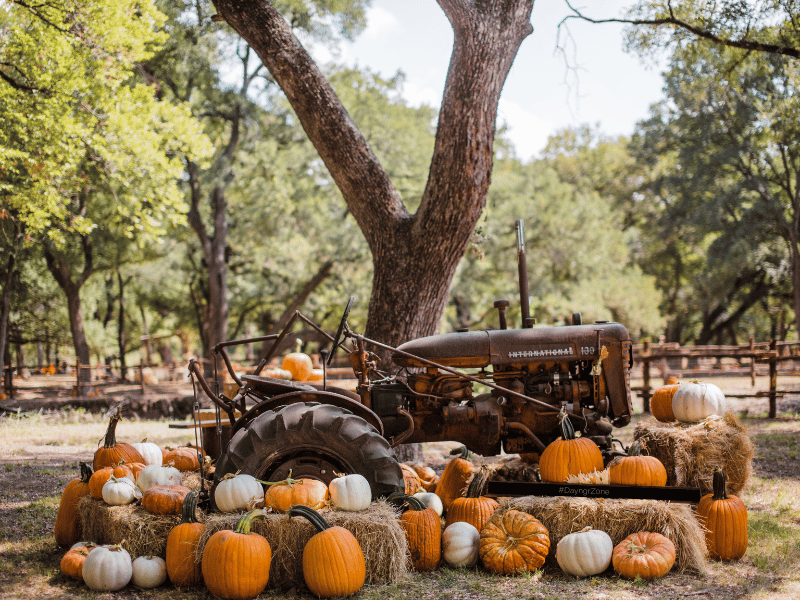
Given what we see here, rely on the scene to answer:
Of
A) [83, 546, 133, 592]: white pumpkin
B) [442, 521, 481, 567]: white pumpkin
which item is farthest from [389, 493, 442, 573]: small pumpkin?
[83, 546, 133, 592]: white pumpkin

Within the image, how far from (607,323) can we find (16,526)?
16.4ft

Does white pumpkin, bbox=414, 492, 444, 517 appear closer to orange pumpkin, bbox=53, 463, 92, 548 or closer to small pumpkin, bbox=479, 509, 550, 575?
small pumpkin, bbox=479, 509, 550, 575

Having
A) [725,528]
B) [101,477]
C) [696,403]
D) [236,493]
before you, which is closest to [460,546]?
[236,493]

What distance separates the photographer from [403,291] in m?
6.70

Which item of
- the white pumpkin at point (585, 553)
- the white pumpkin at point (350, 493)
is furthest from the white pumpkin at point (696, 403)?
the white pumpkin at point (350, 493)

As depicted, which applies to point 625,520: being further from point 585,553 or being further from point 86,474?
point 86,474

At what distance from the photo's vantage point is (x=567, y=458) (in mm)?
4641

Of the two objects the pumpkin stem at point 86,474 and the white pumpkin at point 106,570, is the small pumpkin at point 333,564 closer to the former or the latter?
the white pumpkin at point 106,570

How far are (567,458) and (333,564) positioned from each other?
6.19ft

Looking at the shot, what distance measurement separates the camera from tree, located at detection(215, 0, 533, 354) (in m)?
6.34

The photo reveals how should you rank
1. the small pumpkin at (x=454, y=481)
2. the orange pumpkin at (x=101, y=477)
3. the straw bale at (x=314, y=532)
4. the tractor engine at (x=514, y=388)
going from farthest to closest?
the small pumpkin at (x=454, y=481) < the tractor engine at (x=514, y=388) < the orange pumpkin at (x=101, y=477) < the straw bale at (x=314, y=532)

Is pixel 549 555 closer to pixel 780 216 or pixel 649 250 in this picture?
pixel 780 216

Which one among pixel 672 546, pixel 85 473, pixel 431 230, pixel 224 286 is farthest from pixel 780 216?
pixel 85 473

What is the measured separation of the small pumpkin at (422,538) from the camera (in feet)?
13.4
